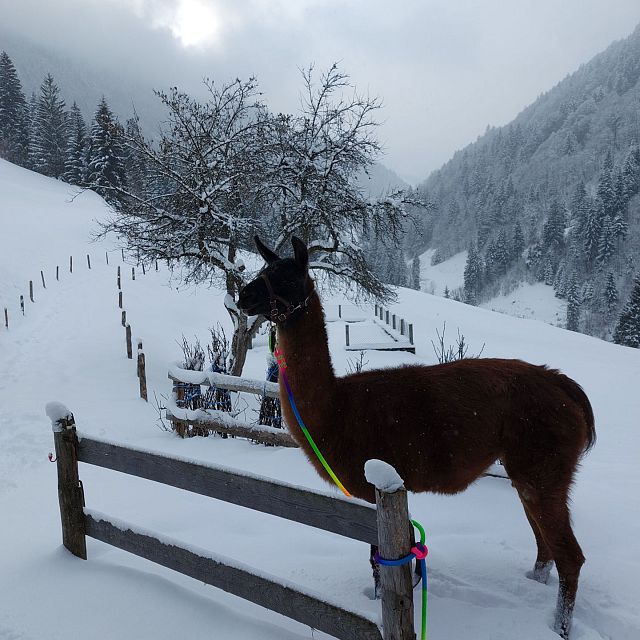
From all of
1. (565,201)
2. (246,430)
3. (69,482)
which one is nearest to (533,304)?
(565,201)

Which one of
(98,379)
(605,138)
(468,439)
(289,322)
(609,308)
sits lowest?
(609,308)

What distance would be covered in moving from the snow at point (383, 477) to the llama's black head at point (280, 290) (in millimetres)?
1305

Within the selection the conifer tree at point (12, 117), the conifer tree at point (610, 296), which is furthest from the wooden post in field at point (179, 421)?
the conifer tree at point (610, 296)

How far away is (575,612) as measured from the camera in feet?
9.86

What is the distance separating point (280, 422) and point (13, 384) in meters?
7.82

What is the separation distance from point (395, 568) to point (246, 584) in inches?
41.7

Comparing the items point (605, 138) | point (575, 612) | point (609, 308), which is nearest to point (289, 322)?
point (575, 612)

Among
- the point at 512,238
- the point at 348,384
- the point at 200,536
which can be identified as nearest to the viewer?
the point at 348,384

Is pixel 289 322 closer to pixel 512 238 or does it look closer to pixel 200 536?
pixel 200 536

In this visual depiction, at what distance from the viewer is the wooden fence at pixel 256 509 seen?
2.02 meters

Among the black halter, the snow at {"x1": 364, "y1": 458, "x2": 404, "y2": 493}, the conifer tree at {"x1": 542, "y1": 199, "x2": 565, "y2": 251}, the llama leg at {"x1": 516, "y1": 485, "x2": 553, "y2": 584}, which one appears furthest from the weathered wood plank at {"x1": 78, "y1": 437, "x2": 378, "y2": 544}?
the conifer tree at {"x1": 542, "y1": 199, "x2": 565, "y2": 251}

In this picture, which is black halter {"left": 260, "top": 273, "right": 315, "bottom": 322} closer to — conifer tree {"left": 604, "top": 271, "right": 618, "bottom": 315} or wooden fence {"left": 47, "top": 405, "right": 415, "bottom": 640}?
wooden fence {"left": 47, "top": 405, "right": 415, "bottom": 640}

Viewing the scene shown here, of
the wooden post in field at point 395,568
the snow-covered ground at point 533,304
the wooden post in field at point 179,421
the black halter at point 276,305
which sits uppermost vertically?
the black halter at point 276,305

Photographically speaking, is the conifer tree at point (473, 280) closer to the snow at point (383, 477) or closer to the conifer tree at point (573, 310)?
the conifer tree at point (573, 310)
